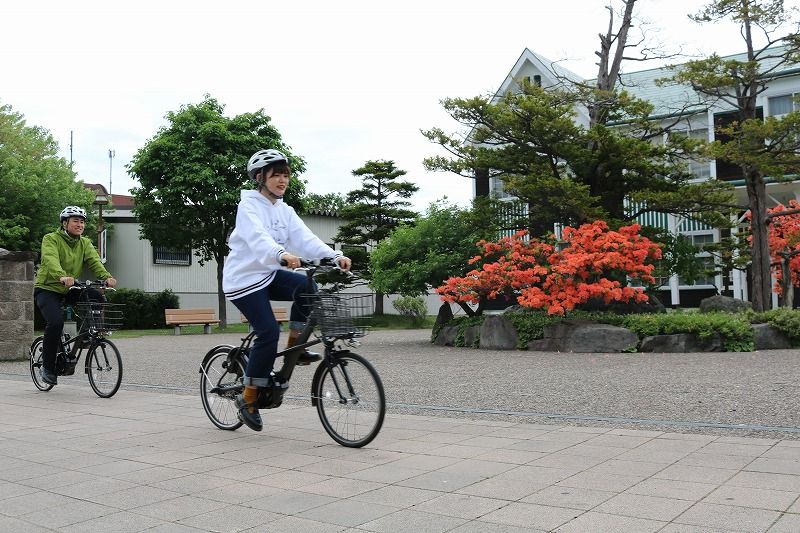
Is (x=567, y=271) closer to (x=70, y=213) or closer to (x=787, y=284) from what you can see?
(x=787, y=284)

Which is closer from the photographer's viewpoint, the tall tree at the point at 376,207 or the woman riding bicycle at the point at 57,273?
the woman riding bicycle at the point at 57,273

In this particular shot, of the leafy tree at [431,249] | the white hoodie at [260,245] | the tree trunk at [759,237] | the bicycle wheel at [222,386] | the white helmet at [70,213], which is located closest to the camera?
the white hoodie at [260,245]

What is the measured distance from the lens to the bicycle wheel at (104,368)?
24.9 ft

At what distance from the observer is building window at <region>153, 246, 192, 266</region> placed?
31609 mm

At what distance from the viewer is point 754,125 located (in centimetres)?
1423

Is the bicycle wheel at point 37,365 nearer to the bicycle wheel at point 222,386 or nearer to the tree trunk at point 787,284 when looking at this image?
the bicycle wheel at point 222,386

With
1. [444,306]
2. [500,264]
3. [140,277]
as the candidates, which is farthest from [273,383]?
[140,277]

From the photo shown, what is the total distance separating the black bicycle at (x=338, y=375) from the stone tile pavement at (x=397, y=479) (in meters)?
0.18

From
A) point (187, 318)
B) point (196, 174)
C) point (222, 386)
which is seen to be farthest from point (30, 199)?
point (222, 386)

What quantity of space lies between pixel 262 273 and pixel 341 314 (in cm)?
68

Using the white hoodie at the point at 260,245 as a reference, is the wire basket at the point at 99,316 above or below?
below

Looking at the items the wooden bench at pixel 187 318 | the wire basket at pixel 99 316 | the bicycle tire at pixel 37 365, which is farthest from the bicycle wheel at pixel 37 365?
the wooden bench at pixel 187 318

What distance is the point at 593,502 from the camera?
359cm

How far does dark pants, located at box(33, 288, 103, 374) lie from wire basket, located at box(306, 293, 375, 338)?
3920mm
